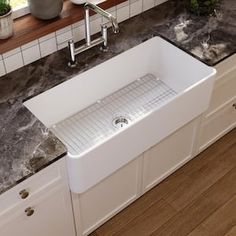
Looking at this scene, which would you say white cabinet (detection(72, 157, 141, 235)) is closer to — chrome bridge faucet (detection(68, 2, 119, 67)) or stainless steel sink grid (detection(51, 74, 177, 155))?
stainless steel sink grid (detection(51, 74, 177, 155))

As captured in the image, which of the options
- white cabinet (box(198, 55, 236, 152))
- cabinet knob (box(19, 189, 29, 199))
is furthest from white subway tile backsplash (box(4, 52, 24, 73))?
white cabinet (box(198, 55, 236, 152))

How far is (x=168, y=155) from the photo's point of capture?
7.35 feet

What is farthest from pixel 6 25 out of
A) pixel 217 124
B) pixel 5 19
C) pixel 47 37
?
pixel 217 124

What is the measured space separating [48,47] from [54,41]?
40 mm

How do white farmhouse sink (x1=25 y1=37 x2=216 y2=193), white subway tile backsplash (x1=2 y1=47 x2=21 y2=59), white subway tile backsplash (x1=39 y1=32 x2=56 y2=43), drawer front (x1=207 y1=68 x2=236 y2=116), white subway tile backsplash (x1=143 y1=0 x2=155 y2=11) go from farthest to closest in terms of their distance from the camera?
1. white subway tile backsplash (x1=143 y1=0 x2=155 y2=11)
2. drawer front (x1=207 y1=68 x2=236 y2=116)
3. white subway tile backsplash (x1=39 y1=32 x2=56 y2=43)
4. white subway tile backsplash (x1=2 y1=47 x2=21 y2=59)
5. white farmhouse sink (x1=25 y1=37 x2=216 y2=193)

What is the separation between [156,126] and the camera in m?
1.90

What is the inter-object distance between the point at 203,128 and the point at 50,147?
1.02 metres

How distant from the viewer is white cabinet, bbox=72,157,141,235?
1.95 m

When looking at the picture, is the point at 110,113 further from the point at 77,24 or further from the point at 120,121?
the point at 77,24

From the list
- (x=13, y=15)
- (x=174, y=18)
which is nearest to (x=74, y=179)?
(x=13, y=15)

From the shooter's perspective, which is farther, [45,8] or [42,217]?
[45,8]

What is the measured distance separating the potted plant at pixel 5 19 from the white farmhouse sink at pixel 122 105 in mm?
301

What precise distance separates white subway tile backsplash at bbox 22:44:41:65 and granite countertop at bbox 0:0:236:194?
2 cm

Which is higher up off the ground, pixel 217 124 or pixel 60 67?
pixel 60 67
